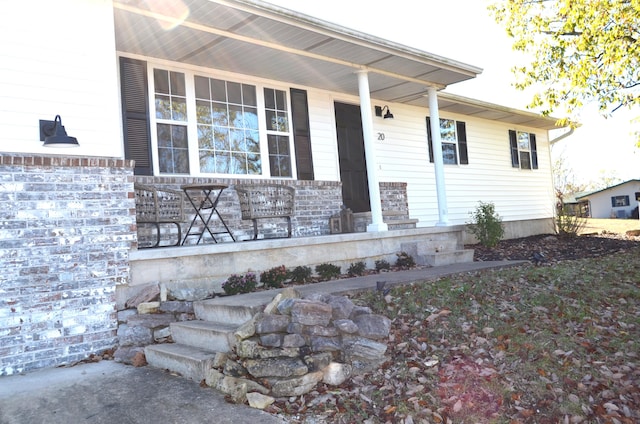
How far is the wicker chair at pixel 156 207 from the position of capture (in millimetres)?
5477

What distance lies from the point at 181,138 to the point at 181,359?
12.1 ft

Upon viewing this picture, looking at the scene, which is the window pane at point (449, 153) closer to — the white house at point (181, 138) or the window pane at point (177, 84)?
the white house at point (181, 138)

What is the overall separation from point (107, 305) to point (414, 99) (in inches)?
281

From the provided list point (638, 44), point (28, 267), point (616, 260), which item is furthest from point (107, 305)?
point (638, 44)

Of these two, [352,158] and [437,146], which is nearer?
[437,146]

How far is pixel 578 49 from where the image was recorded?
9.24 meters

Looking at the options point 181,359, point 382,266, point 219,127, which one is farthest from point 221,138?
point 181,359

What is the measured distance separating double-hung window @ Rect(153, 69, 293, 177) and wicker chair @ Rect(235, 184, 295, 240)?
757 mm

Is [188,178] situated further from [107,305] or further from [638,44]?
[638,44]

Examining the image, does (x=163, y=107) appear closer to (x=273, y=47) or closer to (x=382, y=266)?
(x=273, y=47)

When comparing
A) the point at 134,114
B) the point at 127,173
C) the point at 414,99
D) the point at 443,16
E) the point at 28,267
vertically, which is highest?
the point at 443,16

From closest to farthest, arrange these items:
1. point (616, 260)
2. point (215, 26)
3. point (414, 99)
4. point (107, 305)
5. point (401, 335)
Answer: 1. point (401, 335)
2. point (107, 305)
3. point (215, 26)
4. point (616, 260)
5. point (414, 99)

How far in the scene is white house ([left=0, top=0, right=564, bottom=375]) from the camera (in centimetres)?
443

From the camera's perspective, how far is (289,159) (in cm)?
795
